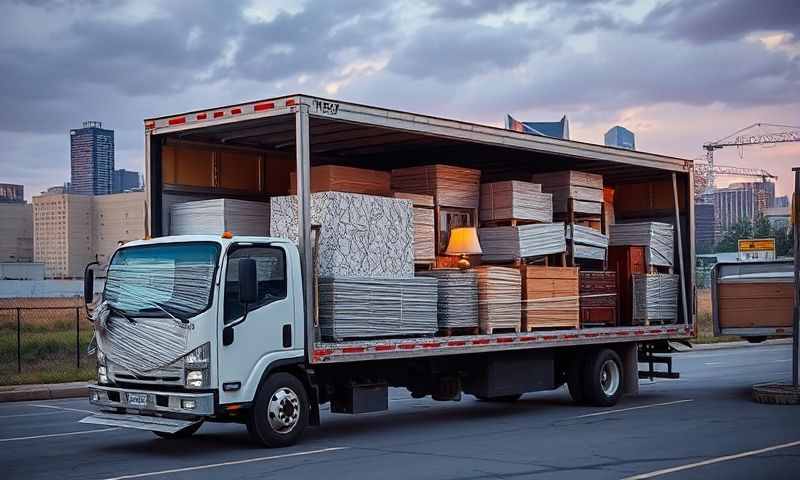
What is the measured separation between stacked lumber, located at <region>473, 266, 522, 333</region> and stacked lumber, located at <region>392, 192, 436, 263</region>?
699mm

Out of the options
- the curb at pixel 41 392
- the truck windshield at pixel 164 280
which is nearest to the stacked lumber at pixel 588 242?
the truck windshield at pixel 164 280

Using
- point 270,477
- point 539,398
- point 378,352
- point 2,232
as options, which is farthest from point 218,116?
point 2,232

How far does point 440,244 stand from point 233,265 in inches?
165

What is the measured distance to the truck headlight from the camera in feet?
34.4

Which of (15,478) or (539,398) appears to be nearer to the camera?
(15,478)

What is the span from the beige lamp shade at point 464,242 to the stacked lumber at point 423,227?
0.41 meters

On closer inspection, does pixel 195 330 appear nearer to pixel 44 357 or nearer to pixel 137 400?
pixel 137 400

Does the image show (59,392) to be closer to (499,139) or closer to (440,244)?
(440,244)

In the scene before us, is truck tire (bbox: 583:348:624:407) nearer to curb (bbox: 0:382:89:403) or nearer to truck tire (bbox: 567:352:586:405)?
truck tire (bbox: 567:352:586:405)

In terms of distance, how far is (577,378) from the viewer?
15641 millimetres

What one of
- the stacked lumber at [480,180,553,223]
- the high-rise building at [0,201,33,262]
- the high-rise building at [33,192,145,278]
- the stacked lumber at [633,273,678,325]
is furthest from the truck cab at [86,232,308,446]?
the high-rise building at [0,201,33,262]

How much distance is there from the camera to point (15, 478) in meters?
9.66

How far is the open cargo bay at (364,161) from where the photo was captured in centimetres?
1163

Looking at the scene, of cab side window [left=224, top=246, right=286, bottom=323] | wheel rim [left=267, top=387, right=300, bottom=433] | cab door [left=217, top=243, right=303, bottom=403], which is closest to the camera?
cab door [left=217, top=243, right=303, bottom=403]
